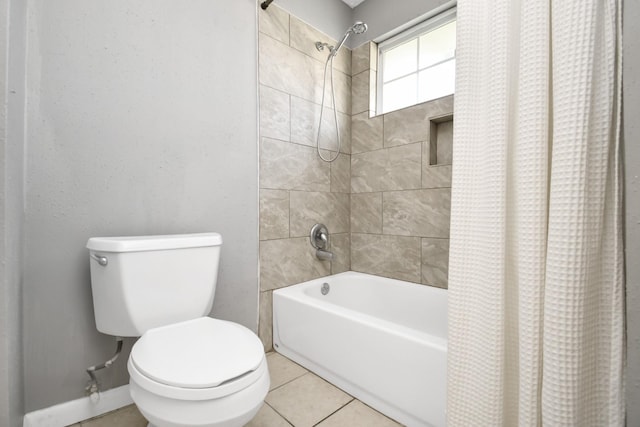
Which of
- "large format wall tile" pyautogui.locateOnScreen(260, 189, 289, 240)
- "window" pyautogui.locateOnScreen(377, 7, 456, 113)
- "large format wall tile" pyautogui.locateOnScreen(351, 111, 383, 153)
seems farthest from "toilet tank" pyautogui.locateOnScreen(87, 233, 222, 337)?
"window" pyautogui.locateOnScreen(377, 7, 456, 113)

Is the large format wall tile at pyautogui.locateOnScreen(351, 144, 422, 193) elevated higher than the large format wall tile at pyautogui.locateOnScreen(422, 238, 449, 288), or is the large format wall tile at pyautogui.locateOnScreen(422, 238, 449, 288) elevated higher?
the large format wall tile at pyautogui.locateOnScreen(351, 144, 422, 193)

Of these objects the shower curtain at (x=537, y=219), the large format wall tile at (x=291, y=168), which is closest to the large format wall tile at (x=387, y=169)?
the large format wall tile at (x=291, y=168)

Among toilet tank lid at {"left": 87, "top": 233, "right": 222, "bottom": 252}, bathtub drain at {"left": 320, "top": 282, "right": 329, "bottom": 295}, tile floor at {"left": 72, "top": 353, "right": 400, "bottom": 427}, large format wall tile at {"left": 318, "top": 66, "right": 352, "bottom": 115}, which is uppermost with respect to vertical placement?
large format wall tile at {"left": 318, "top": 66, "right": 352, "bottom": 115}

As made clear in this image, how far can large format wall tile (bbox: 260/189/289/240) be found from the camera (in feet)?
5.86

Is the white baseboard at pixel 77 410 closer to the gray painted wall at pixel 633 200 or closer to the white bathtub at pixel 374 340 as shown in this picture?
the white bathtub at pixel 374 340

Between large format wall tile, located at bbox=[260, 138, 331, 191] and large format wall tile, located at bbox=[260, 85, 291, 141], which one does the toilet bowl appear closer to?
large format wall tile, located at bbox=[260, 138, 331, 191]

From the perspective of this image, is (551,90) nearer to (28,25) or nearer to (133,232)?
(133,232)

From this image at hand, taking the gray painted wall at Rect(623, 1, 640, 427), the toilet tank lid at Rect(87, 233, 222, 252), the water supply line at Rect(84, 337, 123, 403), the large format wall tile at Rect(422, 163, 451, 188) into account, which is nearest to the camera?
the gray painted wall at Rect(623, 1, 640, 427)

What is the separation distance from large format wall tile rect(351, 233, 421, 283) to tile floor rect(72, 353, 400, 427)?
0.84 meters

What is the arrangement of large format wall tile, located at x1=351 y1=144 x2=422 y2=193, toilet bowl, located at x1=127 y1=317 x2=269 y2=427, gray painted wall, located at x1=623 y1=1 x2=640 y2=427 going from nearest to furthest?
1. gray painted wall, located at x1=623 y1=1 x2=640 y2=427
2. toilet bowl, located at x1=127 y1=317 x2=269 y2=427
3. large format wall tile, located at x1=351 y1=144 x2=422 y2=193

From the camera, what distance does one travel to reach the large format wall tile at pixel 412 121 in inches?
69.4

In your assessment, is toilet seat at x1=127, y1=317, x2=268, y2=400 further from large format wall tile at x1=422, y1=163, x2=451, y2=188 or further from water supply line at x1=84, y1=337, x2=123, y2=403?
large format wall tile at x1=422, y1=163, x2=451, y2=188

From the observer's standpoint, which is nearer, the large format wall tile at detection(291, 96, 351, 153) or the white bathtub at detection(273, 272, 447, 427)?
the white bathtub at detection(273, 272, 447, 427)

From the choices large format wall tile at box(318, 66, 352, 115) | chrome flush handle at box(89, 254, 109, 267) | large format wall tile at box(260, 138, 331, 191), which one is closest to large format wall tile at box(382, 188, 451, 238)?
large format wall tile at box(260, 138, 331, 191)
